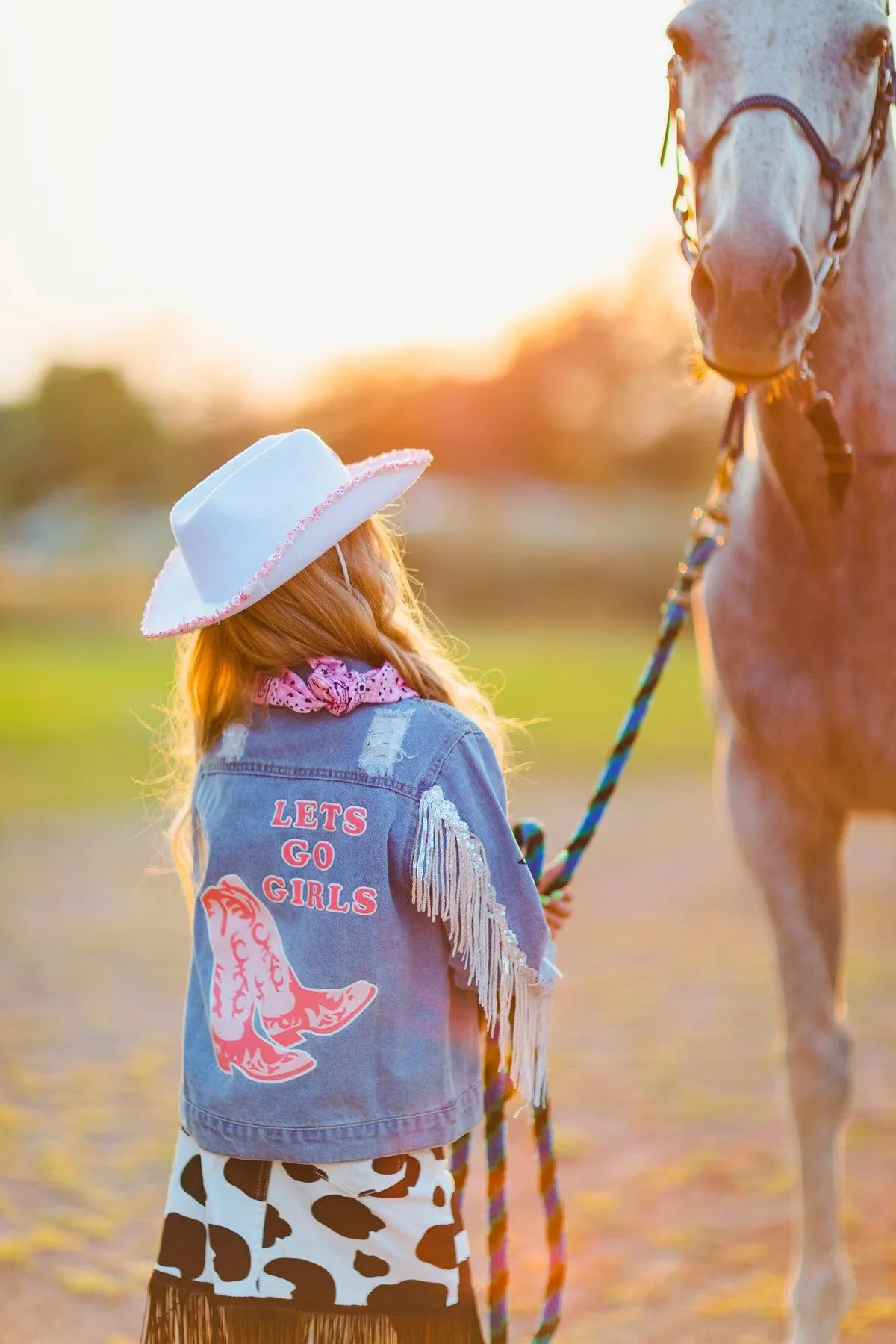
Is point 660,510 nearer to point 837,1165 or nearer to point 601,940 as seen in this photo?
point 601,940

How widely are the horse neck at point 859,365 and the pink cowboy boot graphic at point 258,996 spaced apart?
1.10m

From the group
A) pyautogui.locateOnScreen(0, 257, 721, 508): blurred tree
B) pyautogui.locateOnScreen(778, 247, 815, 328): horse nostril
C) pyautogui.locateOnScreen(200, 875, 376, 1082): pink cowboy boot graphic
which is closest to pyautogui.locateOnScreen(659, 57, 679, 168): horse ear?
pyautogui.locateOnScreen(778, 247, 815, 328): horse nostril

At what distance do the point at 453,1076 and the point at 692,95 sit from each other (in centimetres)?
139

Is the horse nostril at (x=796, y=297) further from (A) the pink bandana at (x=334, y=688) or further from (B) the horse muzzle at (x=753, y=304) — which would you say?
(A) the pink bandana at (x=334, y=688)

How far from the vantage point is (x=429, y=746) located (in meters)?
A: 1.40

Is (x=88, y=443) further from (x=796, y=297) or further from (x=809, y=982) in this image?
(x=796, y=297)

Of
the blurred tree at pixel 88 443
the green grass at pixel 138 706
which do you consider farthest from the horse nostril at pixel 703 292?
the blurred tree at pixel 88 443

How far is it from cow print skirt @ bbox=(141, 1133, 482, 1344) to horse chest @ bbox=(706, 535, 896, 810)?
108 centimetres

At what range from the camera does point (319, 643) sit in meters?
1.47

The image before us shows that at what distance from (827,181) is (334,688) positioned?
966 mm

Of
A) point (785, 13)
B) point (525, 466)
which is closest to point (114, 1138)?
point (785, 13)

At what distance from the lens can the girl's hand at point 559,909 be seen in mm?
1729

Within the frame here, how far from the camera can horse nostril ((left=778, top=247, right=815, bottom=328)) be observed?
148 cm

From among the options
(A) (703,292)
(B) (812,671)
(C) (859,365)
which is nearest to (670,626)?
(B) (812,671)
